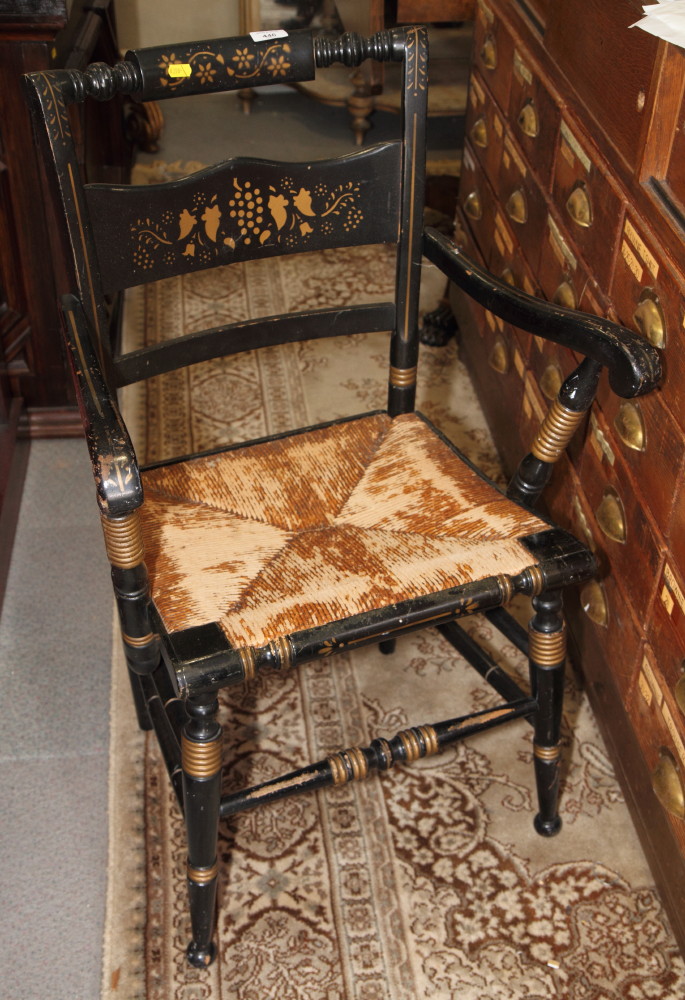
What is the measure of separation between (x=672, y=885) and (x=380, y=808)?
0.49 meters

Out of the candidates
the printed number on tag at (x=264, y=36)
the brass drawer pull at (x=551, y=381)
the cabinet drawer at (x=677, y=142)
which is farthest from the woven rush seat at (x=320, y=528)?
the printed number on tag at (x=264, y=36)

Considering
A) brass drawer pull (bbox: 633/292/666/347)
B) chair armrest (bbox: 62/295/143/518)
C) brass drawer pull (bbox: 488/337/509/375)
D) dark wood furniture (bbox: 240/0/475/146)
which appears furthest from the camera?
dark wood furniture (bbox: 240/0/475/146)

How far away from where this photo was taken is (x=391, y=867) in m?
1.76

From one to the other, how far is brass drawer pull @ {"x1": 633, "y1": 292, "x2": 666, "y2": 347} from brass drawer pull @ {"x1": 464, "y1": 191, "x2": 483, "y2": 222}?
1.06 metres

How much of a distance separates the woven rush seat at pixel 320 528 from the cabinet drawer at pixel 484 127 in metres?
0.90

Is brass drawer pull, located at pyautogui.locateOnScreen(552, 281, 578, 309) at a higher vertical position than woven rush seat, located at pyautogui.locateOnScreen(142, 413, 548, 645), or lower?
higher

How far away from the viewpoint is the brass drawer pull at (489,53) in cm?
234

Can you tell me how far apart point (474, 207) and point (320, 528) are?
1.29m

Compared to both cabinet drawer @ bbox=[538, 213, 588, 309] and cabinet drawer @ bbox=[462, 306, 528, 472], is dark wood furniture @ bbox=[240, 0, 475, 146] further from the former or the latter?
cabinet drawer @ bbox=[538, 213, 588, 309]

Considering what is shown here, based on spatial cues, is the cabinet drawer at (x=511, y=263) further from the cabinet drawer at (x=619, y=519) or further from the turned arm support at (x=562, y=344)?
the turned arm support at (x=562, y=344)

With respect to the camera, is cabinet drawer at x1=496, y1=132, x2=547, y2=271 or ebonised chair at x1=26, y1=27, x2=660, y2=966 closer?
ebonised chair at x1=26, y1=27, x2=660, y2=966

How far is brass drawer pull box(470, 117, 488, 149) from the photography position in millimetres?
2449

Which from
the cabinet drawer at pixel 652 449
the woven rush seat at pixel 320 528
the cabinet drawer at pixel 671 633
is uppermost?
the cabinet drawer at pixel 652 449

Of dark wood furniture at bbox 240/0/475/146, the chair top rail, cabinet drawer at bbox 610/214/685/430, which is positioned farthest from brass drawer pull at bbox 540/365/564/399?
dark wood furniture at bbox 240/0/475/146
